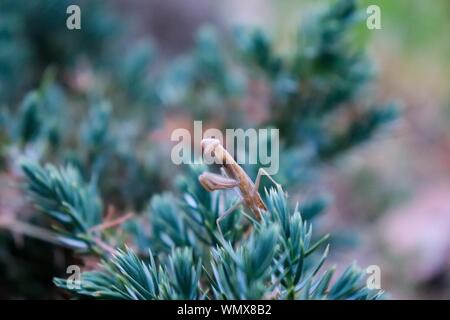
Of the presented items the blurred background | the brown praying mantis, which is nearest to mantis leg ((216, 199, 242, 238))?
the brown praying mantis

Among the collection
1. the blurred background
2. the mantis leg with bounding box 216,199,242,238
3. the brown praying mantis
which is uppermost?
the blurred background

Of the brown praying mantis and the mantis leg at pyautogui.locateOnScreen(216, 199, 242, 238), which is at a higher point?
the brown praying mantis

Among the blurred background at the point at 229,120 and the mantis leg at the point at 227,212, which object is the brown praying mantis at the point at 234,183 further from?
the blurred background at the point at 229,120

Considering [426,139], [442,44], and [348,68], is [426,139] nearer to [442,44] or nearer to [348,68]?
[442,44]

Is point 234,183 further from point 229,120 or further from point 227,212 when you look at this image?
point 229,120

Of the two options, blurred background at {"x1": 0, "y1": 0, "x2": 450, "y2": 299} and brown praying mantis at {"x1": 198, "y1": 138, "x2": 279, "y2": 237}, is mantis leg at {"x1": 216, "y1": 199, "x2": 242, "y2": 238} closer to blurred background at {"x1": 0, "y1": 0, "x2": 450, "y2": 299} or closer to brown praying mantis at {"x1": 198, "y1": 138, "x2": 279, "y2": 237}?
brown praying mantis at {"x1": 198, "y1": 138, "x2": 279, "y2": 237}

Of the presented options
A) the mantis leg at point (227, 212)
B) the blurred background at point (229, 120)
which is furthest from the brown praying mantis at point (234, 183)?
the blurred background at point (229, 120)

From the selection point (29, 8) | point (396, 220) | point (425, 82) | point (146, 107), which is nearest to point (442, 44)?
point (425, 82)

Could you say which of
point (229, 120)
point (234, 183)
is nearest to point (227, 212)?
point (234, 183)

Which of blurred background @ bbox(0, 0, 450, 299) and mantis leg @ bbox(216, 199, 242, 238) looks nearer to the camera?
mantis leg @ bbox(216, 199, 242, 238)
